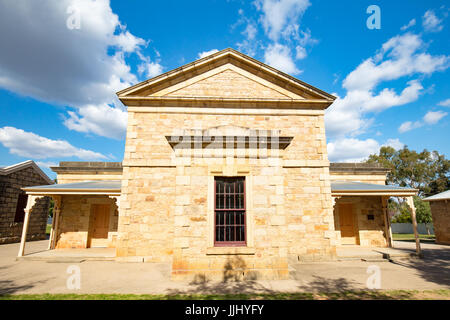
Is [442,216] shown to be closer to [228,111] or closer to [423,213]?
[423,213]

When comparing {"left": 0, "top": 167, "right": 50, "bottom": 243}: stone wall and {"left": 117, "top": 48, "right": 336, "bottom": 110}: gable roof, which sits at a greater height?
{"left": 117, "top": 48, "right": 336, "bottom": 110}: gable roof

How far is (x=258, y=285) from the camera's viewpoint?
6.01 meters

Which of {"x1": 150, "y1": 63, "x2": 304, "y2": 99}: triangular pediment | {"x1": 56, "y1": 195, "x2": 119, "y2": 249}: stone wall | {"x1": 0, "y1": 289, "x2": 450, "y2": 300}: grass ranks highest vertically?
{"x1": 150, "y1": 63, "x2": 304, "y2": 99}: triangular pediment

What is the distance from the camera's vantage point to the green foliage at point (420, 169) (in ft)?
133

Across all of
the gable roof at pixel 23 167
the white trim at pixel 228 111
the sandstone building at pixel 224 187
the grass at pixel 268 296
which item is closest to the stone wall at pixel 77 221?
the sandstone building at pixel 224 187

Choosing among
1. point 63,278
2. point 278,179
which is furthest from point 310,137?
point 63,278

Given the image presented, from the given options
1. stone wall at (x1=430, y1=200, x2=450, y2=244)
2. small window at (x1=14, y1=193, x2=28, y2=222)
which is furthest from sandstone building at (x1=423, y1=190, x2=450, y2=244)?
small window at (x1=14, y1=193, x2=28, y2=222)

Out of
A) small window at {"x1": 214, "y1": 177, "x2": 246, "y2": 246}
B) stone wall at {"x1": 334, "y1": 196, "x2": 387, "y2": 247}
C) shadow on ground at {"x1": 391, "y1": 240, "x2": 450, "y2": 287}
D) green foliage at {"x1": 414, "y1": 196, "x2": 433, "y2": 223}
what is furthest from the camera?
green foliage at {"x1": 414, "y1": 196, "x2": 433, "y2": 223}

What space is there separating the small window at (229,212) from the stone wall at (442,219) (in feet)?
57.0

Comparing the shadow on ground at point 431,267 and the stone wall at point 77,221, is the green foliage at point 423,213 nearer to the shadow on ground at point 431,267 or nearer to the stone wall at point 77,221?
the shadow on ground at point 431,267

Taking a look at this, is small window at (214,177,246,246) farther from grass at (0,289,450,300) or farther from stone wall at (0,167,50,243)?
stone wall at (0,167,50,243)

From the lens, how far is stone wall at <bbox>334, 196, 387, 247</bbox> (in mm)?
13016

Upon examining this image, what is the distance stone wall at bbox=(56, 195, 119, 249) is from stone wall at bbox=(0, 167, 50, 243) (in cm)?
565
